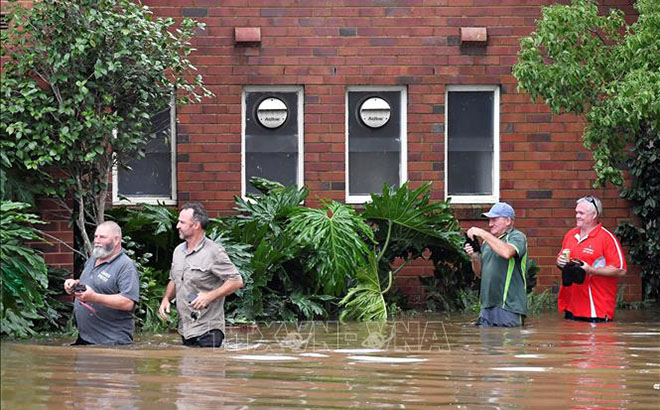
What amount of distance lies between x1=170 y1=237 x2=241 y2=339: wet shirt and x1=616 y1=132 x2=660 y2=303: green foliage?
7373mm

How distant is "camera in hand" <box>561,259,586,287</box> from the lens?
47.0ft

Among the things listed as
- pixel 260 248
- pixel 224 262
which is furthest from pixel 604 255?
pixel 224 262

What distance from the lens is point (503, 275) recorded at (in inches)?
535

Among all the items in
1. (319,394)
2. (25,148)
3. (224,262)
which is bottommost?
(319,394)

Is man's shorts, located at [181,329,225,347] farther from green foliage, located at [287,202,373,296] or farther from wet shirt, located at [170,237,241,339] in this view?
green foliage, located at [287,202,373,296]

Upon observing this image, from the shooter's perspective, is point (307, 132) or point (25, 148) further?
point (307, 132)

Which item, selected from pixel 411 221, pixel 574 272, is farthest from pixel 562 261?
pixel 411 221

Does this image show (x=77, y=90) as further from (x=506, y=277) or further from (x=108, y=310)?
(x=506, y=277)

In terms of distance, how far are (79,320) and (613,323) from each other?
6.28 meters

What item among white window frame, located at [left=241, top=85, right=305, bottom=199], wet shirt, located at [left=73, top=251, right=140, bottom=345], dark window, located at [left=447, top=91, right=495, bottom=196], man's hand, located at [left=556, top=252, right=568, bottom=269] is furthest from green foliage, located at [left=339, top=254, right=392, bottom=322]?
wet shirt, located at [left=73, top=251, right=140, bottom=345]

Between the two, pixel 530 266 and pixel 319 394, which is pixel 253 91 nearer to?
pixel 530 266

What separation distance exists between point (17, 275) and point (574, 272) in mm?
5566

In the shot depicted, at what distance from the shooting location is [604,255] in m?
14.6

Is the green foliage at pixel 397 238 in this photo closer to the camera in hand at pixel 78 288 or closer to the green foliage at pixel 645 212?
the green foliage at pixel 645 212
